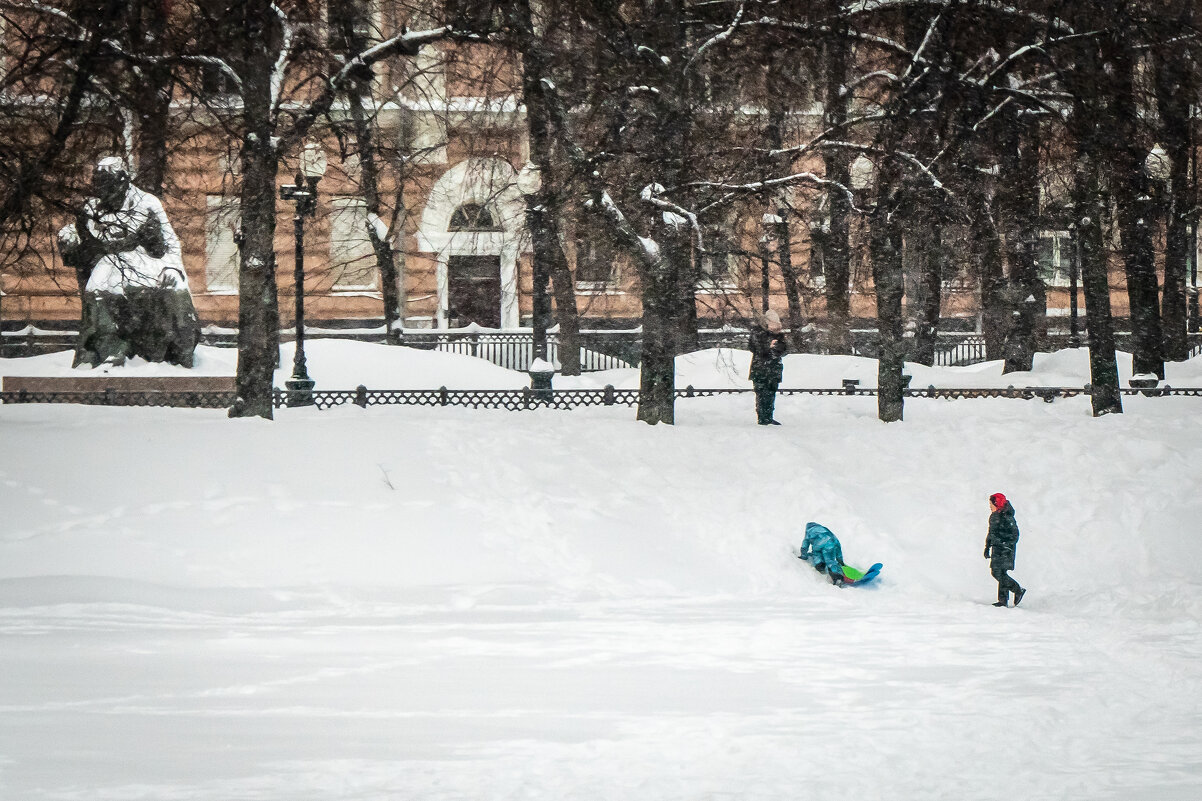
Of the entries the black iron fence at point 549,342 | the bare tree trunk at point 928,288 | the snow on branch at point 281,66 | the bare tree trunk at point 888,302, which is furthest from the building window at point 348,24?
the black iron fence at point 549,342

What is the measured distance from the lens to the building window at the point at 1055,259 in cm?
2914

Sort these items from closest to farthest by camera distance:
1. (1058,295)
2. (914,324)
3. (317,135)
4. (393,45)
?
(393,45) → (317,135) → (914,324) → (1058,295)

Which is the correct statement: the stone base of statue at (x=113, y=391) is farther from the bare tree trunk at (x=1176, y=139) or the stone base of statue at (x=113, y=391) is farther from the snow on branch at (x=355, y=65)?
the bare tree trunk at (x=1176, y=139)

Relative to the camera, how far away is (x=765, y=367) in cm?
1897

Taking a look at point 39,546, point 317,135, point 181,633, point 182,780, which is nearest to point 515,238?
point 317,135

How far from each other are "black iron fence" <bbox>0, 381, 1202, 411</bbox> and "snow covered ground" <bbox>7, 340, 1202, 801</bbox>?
3.22ft

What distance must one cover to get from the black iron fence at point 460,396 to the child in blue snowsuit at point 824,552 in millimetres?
7521

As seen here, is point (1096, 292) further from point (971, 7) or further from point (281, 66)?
point (281, 66)

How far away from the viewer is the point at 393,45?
55.1 feet

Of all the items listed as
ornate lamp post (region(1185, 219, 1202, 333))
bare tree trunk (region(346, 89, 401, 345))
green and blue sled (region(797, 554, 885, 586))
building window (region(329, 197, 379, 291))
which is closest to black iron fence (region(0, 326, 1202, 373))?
bare tree trunk (region(346, 89, 401, 345))

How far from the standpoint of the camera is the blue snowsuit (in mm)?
13250

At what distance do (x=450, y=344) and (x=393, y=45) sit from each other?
13.0 meters

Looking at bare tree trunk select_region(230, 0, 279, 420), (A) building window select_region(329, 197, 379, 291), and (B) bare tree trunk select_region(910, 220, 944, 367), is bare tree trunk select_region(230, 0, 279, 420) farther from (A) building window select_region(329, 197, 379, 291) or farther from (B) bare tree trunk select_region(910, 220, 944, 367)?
(A) building window select_region(329, 197, 379, 291)

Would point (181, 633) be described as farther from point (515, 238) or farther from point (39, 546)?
point (515, 238)
